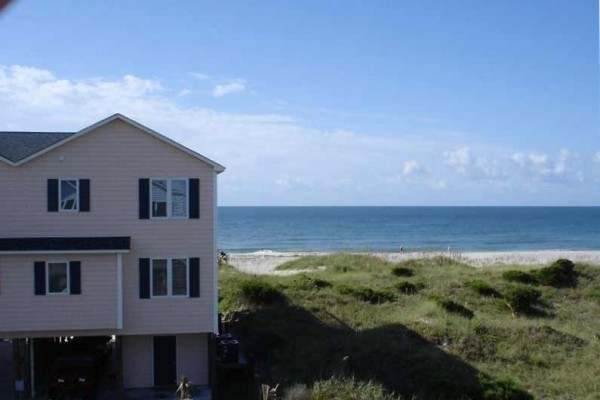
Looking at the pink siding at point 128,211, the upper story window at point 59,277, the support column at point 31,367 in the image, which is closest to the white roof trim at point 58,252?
the upper story window at point 59,277

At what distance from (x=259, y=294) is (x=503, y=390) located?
41.4 ft

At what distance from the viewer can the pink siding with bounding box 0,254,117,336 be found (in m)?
19.8

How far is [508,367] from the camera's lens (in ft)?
68.0

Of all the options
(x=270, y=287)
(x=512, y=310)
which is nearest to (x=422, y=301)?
(x=512, y=310)

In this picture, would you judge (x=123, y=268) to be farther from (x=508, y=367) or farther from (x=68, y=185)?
(x=508, y=367)

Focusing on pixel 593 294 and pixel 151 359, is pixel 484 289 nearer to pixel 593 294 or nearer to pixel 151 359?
pixel 593 294

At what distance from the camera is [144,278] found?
20547mm

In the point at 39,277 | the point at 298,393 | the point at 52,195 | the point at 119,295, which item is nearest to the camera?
the point at 298,393

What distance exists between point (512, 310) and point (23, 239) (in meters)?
18.8

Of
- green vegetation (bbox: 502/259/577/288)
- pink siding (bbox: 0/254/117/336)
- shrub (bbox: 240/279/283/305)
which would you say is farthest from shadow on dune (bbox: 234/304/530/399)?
green vegetation (bbox: 502/259/577/288)

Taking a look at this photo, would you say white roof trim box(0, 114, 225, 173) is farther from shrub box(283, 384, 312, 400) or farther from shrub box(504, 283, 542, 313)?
shrub box(504, 283, 542, 313)

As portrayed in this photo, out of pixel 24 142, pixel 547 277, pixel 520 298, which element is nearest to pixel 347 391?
pixel 520 298

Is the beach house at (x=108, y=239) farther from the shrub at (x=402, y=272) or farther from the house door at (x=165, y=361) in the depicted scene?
the shrub at (x=402, y=272)

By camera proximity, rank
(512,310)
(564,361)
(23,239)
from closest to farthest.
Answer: (23,239)
(564,361)
(512,310)
